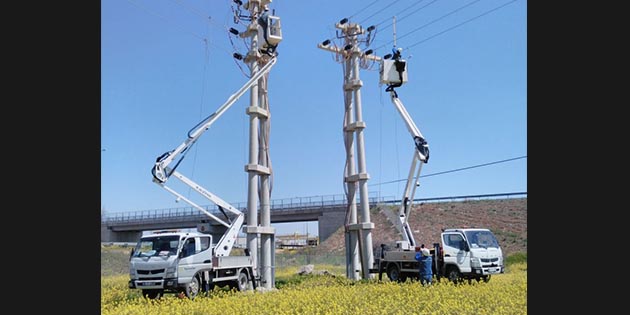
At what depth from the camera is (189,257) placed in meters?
16.9

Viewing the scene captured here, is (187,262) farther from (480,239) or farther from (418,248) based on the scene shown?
(480,239)

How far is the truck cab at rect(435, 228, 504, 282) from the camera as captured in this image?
19688mm

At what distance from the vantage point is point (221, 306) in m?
13.3

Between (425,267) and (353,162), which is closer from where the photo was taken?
(425,267)

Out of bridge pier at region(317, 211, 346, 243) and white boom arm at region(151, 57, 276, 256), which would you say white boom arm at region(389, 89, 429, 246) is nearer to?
white boom arm at region(151, 57, 276, 256)

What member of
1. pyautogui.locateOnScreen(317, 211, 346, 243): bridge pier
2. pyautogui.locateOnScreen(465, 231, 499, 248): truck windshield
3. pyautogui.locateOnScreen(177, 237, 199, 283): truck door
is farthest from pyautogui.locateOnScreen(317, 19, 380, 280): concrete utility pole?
pyautogui.locateOnScreen(317, 211, 346, 243): bridge pier

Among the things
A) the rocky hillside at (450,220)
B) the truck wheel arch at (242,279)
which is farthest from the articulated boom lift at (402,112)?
the rocky hillside at (450,220)

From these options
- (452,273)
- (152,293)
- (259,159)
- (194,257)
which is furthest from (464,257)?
(152,293)

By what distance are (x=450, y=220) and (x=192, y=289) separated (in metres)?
33.5

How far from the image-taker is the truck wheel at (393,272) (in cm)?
2191

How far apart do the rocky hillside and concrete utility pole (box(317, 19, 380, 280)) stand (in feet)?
60.6

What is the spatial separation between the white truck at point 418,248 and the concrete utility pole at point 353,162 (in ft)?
2.84

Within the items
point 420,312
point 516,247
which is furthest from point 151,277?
point 516,247

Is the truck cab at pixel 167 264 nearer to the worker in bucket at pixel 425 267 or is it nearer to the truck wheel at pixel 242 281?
the truck wheel at pixel 242 281
